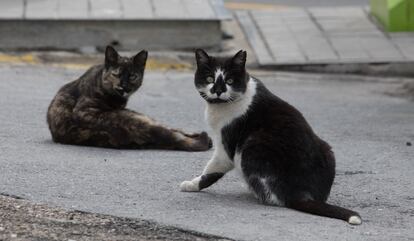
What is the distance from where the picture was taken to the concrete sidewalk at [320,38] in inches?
504

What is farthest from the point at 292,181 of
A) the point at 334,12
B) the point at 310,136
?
the point at 334,12

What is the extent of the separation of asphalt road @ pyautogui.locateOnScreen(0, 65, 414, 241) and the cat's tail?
5 cm

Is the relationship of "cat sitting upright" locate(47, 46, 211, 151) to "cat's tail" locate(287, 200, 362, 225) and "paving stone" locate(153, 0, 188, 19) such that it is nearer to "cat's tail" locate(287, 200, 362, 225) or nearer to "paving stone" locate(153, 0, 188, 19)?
"cat's tail" locate(287, 200, 362, 225)

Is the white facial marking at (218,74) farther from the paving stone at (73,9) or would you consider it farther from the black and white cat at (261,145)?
the paving stone at (73,9)

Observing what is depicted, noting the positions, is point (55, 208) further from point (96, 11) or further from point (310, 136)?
point (96, 11)

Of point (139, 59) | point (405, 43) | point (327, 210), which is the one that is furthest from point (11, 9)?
point (327, 210)

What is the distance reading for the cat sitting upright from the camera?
8.74 metres

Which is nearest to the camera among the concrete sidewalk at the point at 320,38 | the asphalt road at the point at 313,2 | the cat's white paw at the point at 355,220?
the cat's white paw at the point at 355,220

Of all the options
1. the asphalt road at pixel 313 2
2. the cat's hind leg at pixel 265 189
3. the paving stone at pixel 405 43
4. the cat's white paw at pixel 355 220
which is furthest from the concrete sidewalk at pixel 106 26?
the cat's white paw at pixel 355 220

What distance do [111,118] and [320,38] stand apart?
5263 millimetres

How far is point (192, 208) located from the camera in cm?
679

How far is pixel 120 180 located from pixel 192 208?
884mm

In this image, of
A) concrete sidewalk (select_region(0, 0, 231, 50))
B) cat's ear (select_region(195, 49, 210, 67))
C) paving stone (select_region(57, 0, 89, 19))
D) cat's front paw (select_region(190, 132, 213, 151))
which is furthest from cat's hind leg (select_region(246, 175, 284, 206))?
paving stone (select_region(57, 0, 89, 19))

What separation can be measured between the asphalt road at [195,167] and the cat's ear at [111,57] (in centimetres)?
74
